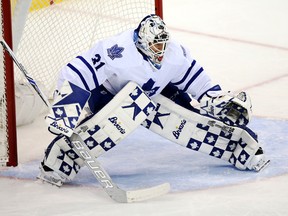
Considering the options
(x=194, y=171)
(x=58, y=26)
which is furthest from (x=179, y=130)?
(x=58, y=26)

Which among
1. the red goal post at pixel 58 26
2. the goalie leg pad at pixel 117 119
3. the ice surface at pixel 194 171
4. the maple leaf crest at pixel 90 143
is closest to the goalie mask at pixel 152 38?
the goalie leg pad at pixel 117 119

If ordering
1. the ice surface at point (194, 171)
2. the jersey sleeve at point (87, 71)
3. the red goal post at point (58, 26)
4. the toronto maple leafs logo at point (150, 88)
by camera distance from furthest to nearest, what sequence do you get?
the red goal post at point (58, 26), the toronto maple leafs logo at point (150, 88), the jersey sleeve at point (87, 71), the ice surface at point (194, 171)

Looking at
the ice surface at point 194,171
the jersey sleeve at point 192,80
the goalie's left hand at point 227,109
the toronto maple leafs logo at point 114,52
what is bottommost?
the ice surface at point 194,171

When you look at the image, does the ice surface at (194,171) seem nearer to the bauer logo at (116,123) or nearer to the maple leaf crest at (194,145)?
the maple leaf crest at (194,145)

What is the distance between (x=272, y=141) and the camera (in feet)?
15.6

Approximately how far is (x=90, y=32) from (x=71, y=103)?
1302 millimetres

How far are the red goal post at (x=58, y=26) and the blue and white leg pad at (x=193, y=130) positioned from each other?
69 centimetres

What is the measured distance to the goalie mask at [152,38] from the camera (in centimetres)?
412

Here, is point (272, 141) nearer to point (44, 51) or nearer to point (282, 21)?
point (44, 51)

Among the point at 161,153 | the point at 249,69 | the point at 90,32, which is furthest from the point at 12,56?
the point at 249,69

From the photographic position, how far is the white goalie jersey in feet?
13.5

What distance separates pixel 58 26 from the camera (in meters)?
5.27

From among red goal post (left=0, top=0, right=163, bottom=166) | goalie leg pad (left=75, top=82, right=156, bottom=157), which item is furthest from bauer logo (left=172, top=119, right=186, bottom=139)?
red goal post (left=0, top=0, right=163, bottom=166)

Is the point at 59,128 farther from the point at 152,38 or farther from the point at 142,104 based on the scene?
the point at 152,38
